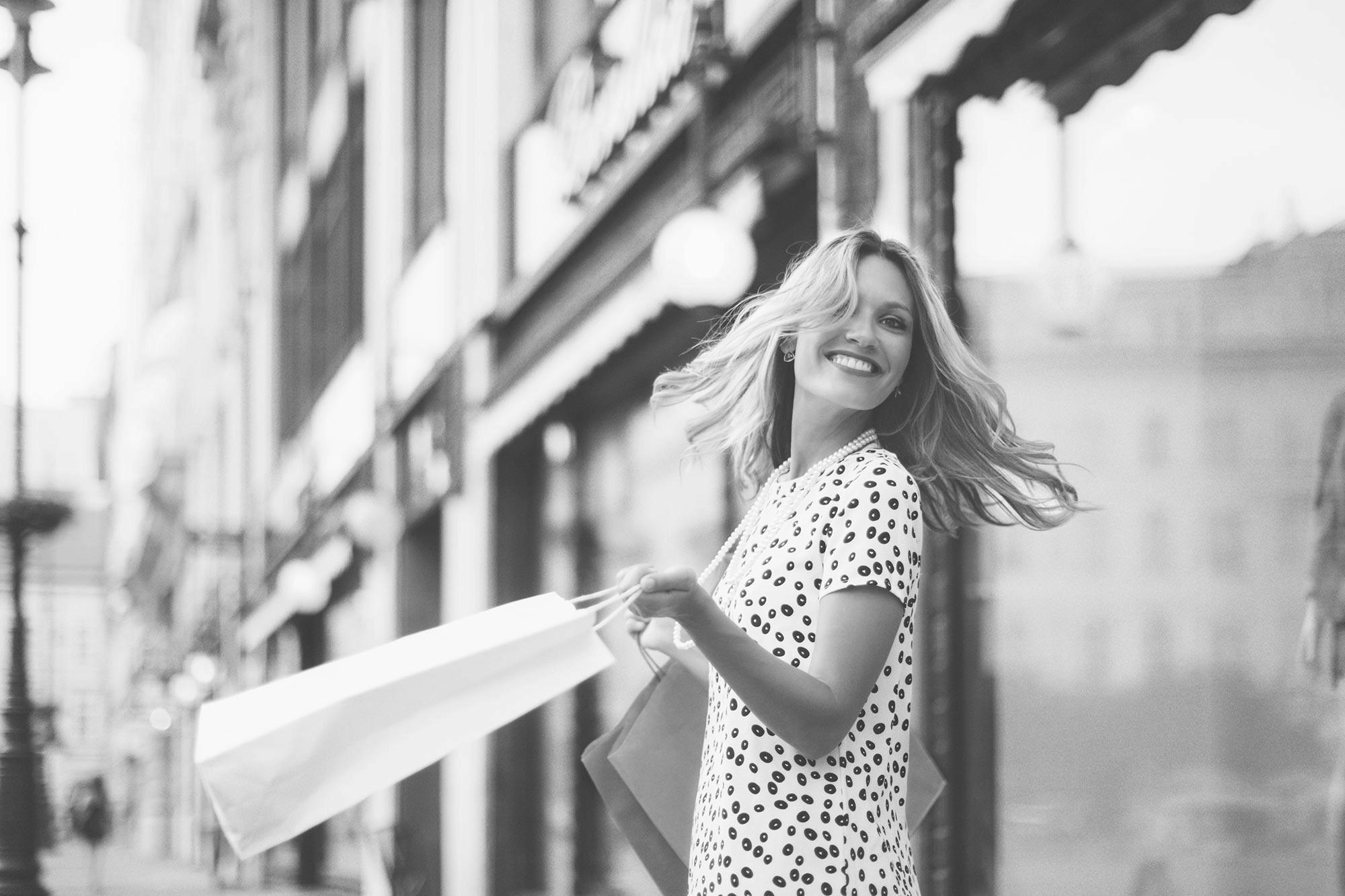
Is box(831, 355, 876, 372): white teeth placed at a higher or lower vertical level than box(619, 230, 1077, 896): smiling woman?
higher

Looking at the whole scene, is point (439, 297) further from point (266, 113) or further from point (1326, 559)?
point (266, 113)

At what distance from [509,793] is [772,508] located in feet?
30.0

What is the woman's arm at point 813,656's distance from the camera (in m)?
2.18

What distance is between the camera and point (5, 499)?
8938 mm

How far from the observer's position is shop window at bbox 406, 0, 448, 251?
1396 centimetres

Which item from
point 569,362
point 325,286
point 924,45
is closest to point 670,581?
point 924,45

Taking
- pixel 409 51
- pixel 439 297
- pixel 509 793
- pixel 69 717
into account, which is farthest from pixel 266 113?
pixel 69 717

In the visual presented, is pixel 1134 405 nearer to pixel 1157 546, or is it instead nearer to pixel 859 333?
pixel 1157 546

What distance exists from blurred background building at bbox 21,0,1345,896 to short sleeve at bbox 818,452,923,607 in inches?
36.1

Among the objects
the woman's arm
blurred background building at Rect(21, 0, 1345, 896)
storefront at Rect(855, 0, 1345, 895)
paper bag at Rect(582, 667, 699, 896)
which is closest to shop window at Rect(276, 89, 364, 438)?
blurred background building at Rect(21, 0, 1345, 896)

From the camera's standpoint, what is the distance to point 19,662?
27.9ft

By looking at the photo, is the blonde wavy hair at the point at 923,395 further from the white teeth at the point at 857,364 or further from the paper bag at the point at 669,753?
the paper bag at the point at 669,753

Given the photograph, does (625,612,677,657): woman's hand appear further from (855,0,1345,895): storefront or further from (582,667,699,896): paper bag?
(855,0,1345,895): storefront

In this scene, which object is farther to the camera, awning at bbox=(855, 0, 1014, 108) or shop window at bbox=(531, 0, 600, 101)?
shop window at bbox=(531, 0, 600, 101)
